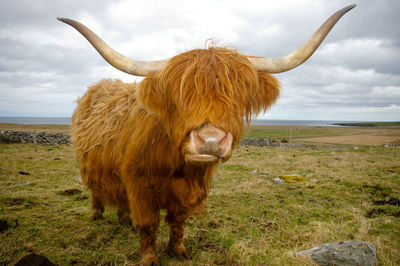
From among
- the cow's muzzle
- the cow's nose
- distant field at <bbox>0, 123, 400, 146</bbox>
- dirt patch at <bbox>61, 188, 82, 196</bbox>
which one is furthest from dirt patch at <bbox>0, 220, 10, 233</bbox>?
distant field at <bbox>0, 123, 400, 146</bbox>

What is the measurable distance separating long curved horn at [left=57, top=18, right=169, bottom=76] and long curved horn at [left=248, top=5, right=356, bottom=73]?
0.99 m

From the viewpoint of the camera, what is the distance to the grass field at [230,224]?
116 inches

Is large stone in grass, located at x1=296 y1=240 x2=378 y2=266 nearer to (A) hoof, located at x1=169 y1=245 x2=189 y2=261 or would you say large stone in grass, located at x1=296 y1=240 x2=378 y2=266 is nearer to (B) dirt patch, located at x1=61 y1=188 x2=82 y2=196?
(A) hoof, located at x1=169 y1=245 x2=189 y2=261

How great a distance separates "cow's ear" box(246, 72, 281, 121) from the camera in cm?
235

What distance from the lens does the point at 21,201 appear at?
481 cm

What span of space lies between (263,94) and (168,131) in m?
1.01

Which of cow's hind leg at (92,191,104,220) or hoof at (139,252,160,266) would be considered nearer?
hoof at (139,252,160,266)

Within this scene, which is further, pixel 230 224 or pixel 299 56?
pixel 230 224

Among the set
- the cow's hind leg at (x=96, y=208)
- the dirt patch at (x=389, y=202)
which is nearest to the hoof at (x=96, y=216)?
the cow's hind leg at (x=96, y=208)

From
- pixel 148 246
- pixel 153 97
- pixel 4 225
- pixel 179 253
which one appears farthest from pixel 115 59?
pixel 4 225

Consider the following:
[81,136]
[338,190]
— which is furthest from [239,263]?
[338,190]

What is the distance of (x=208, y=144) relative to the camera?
5.46 ft

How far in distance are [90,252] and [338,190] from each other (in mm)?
5451

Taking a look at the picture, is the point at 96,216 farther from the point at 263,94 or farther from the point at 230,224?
the point at 263,94
